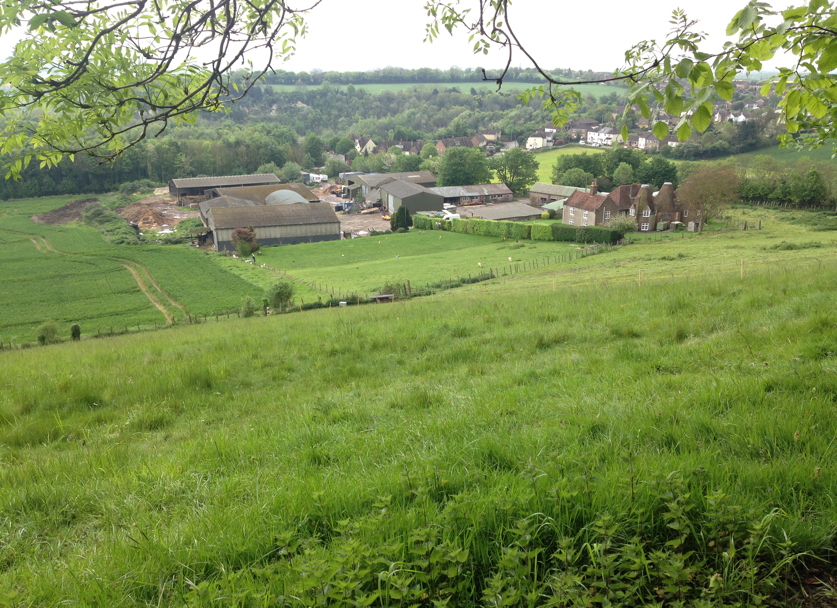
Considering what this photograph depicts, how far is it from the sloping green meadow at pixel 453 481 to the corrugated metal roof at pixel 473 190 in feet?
273

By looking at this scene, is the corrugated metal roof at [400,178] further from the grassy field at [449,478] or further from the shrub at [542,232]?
the grassy field at [449,478]

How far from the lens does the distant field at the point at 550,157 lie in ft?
341

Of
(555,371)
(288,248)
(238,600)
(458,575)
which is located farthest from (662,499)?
(288,248)

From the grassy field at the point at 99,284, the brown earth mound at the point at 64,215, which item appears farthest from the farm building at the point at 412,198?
the brown earth mound at the point at 64,215

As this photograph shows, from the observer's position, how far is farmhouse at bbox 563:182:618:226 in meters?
61.7

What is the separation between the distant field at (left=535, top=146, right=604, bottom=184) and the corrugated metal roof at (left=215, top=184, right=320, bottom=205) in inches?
1804

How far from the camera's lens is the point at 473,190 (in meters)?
90.2

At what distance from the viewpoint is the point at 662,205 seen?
62.4 metres

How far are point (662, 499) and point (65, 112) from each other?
5627 mm

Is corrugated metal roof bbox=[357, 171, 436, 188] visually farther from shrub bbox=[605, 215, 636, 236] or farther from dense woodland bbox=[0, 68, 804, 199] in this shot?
shrub bbox=[605, 215, 636, 236]

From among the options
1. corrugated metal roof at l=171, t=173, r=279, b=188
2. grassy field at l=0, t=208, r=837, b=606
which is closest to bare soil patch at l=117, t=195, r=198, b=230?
Answer: corrugated metal roof at l=171, t=173, r=279, b=188

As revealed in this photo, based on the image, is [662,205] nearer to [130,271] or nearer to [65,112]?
[130,271]

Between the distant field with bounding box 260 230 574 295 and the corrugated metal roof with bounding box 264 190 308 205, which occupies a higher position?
the corrugated metal roof with bounding box 264 190 308 205

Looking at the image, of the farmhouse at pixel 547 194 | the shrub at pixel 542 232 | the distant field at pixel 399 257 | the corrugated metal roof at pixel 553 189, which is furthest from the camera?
the farmhouse at pixel 547 194
